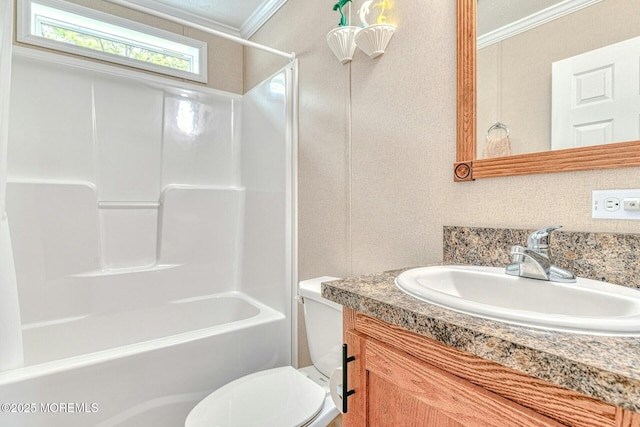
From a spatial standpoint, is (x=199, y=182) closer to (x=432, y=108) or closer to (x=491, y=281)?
(x=432, y=108)

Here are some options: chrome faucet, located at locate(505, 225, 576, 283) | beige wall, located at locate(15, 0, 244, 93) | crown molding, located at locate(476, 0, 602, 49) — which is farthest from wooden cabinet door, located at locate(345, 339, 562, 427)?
beige wall, located at locate(15, 0, 244, 93)

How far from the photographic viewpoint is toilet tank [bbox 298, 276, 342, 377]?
1.36 meters

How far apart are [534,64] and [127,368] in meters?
1.83

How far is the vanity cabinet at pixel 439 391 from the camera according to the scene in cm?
43

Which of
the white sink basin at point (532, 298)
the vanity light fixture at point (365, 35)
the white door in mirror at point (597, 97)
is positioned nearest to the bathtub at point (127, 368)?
the white sink basin at point (532, 298)

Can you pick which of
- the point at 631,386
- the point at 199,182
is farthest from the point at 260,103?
the point at 631,386

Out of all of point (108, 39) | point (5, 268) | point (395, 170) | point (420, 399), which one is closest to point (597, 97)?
point (395, 170)

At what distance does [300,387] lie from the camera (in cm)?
135

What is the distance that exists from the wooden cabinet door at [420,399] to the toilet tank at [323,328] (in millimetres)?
585

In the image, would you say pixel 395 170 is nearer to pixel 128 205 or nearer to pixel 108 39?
pixel 128 205

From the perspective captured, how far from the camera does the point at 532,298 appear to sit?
81 centimetres

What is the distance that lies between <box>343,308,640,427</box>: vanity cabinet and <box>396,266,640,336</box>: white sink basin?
9 cm

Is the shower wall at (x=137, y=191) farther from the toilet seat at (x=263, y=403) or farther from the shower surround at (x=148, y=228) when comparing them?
the toilet seat at (x=263, y=403)

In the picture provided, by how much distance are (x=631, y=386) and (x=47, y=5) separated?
2.90 m
